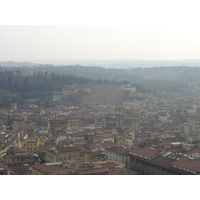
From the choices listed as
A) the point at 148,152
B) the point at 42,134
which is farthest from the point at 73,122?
the point at 148,152

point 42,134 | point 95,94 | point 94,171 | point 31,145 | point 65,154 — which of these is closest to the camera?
point 94,171

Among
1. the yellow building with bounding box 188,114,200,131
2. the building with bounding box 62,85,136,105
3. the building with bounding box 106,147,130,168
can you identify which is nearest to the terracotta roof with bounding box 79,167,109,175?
the building with bounding box 106,147,130,168

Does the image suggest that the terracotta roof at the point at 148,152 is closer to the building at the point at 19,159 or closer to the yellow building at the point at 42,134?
the building at the point at 19,159

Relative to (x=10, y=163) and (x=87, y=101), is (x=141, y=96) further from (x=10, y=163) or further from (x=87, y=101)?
(x=10, y=163)

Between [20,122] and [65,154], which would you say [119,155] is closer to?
[65,154]

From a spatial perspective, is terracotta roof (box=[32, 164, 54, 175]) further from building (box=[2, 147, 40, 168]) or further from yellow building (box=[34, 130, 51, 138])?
yellow building (box=[34, 130, 51, 138])

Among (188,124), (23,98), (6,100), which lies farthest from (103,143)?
(23,98)

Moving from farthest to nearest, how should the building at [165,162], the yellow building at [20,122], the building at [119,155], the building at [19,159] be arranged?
the yellow building at [20,122] < the building at [119,155] < the building at [19,159] < the building at [165,162]

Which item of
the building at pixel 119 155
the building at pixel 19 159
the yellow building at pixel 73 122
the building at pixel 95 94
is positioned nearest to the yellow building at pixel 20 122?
the yellow building at pixel 73 122
